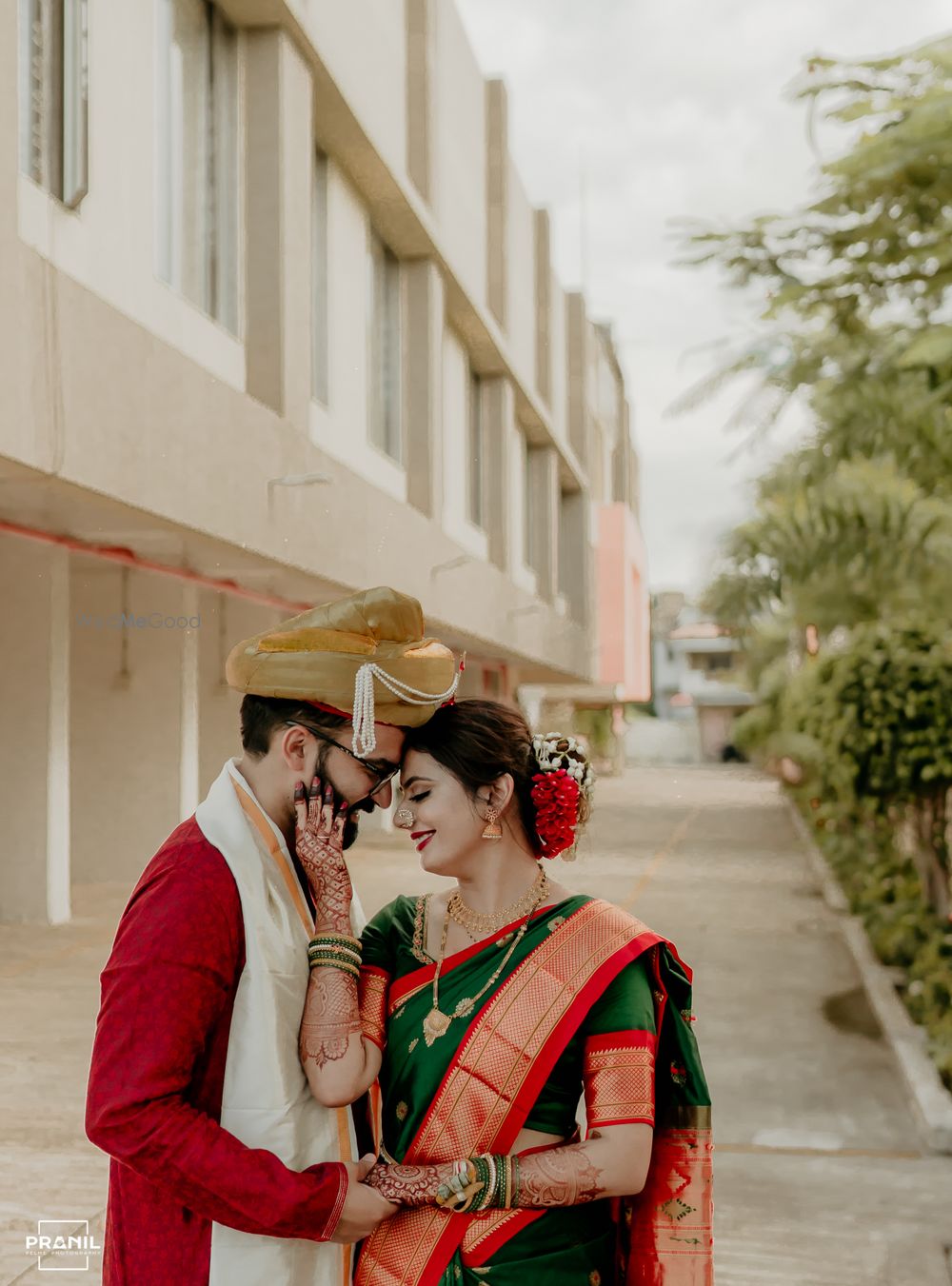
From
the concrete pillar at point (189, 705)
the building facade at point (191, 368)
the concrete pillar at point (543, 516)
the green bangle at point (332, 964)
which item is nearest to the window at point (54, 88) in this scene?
the building facade at point (191, 368)

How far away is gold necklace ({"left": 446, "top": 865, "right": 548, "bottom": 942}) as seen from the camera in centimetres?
215

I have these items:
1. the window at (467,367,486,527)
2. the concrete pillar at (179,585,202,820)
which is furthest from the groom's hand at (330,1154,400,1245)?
the window at (467,367,486,527)

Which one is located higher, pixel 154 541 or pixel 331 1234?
pixel 154 541

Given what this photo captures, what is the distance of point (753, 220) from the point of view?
6.07 metres

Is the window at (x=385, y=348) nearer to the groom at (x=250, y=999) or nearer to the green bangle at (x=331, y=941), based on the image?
the groom at (x=250, y=999)

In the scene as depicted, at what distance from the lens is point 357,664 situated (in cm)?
199

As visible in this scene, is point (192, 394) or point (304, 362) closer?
point (192, 394)

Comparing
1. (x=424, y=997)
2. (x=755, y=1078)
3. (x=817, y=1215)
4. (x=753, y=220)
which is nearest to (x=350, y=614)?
(x=424, y=997)

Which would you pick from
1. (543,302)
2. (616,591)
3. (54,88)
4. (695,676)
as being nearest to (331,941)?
(54,88)

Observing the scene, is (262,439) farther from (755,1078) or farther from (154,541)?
(755,1078)

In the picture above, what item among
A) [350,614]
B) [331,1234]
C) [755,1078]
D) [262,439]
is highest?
[262,439]

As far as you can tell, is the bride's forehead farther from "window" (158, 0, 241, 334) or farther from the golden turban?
"window" (158, 0, 241, 334)

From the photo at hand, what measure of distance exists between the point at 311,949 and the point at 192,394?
15.9 feet

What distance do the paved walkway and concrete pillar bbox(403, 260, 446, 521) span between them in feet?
12.6
